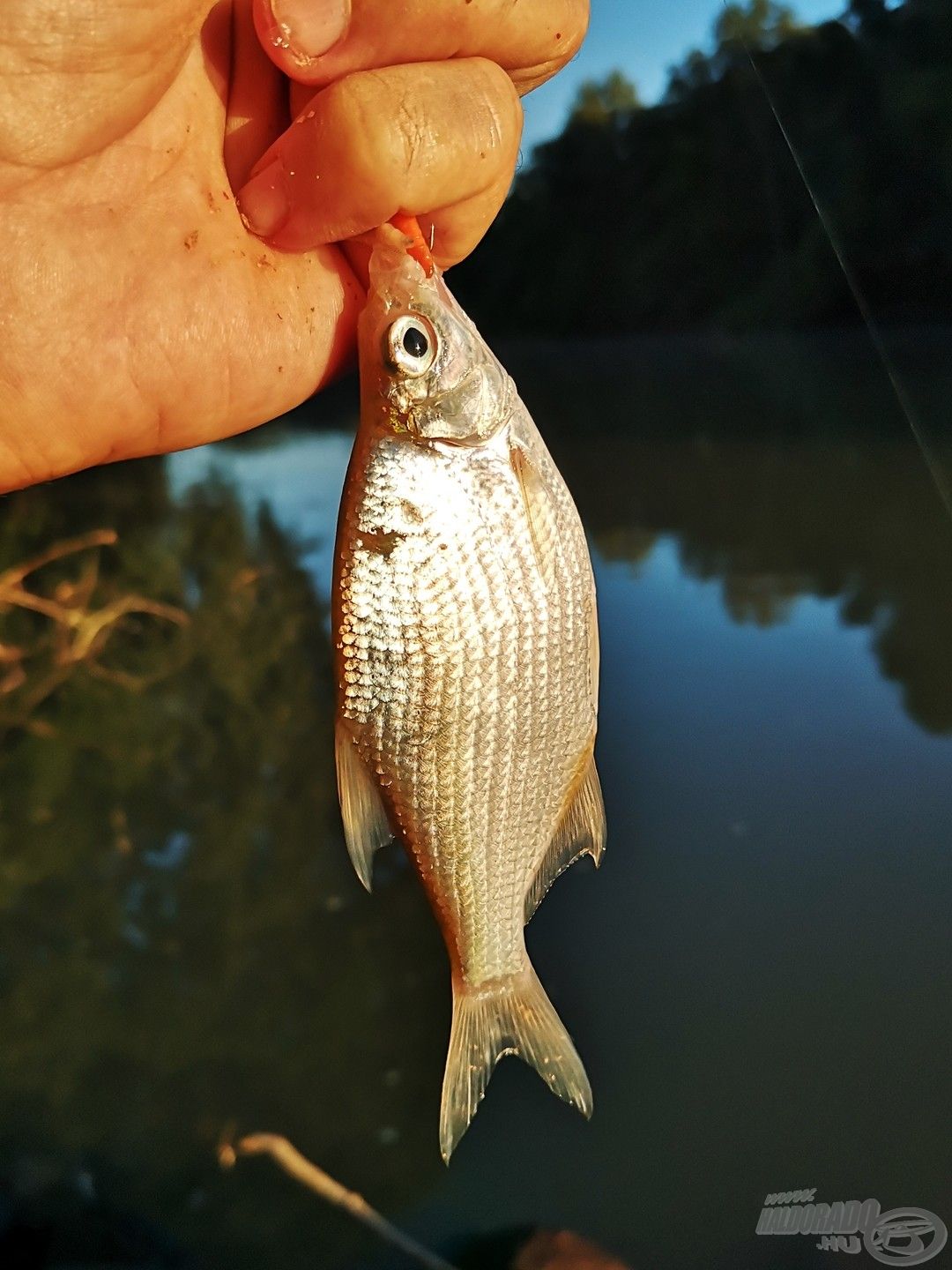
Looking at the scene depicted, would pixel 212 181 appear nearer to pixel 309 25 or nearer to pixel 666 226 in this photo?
pixel 309 25

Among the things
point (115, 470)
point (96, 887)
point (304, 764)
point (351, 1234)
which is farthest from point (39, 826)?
point (351, 1234)

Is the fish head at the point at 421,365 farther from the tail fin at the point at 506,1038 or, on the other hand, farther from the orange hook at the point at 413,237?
the tail fin at the point at 506,1038

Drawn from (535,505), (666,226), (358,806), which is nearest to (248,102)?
(535,505)

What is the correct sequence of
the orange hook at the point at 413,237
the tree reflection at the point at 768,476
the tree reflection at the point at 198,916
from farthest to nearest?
the tree reflection at the point at 768,476
the tree reflection at the point at 198,916
the orange hook at the point at 413,237

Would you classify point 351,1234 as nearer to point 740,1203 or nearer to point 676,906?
point 740,1203

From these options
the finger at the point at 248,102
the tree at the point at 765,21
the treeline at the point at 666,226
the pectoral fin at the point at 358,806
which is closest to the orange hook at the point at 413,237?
the finger at the point at 248,102

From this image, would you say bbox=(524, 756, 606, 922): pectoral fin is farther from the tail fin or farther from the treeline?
the treeline
